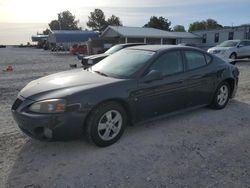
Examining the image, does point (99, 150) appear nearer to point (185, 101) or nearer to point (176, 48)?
point (185, 101)

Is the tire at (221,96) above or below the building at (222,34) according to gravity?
below

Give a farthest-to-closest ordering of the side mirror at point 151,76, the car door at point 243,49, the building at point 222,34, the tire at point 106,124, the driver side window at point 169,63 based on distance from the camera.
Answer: the building at point 222,34 → the car door at point 243,49 → the driver side window at point 169,63 → the side mirror at point 151,76 → the tire at point 106,124

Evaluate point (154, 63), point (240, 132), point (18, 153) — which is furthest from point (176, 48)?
point (18, 153)

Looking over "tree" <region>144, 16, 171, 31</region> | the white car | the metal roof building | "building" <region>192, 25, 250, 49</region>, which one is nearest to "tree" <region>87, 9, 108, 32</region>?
"tree" <region>144, 16, 171, 31</region>

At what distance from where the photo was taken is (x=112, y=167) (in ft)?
11.4

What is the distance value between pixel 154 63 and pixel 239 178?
7.35ft

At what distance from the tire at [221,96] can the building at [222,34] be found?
30476 millimetres

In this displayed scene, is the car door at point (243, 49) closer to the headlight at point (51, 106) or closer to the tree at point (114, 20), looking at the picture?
the headlight at point (51, 106)

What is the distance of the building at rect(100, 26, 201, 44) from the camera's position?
38.2 m

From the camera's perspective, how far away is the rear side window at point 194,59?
16.9ft

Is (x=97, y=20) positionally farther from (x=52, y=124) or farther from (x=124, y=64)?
(x=52, y=124)

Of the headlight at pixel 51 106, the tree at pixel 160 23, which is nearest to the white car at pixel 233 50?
the headlight at pixel 51 106

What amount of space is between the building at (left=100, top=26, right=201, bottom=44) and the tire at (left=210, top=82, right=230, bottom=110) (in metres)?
32.3

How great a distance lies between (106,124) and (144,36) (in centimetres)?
3593
